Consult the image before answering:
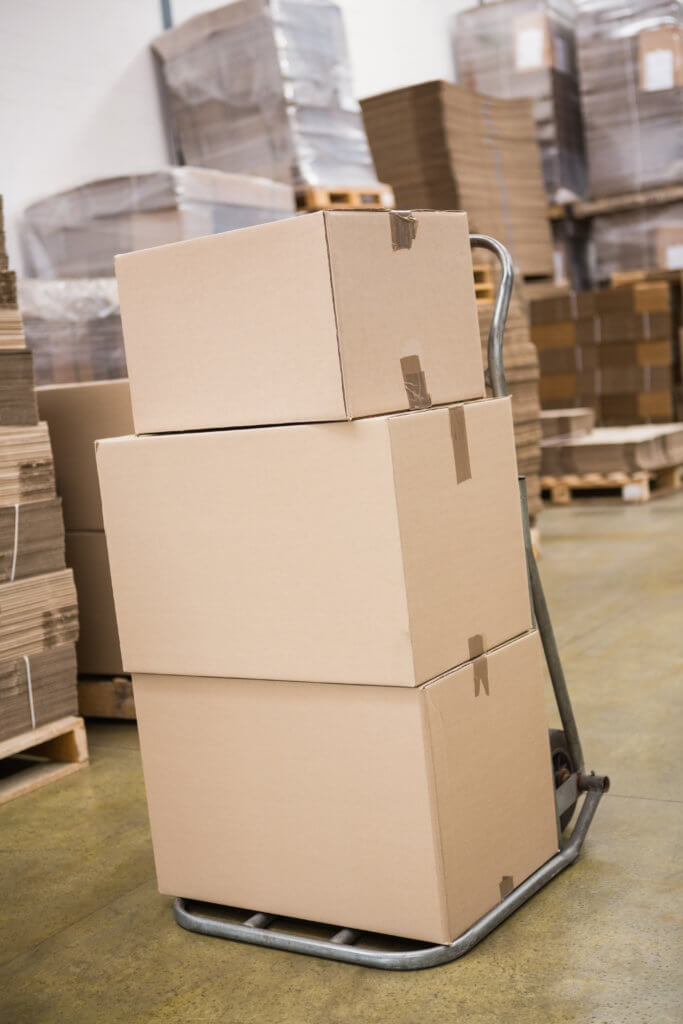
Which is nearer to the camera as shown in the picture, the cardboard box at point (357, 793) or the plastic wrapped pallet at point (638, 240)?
the cardboard box at point (357, 793)

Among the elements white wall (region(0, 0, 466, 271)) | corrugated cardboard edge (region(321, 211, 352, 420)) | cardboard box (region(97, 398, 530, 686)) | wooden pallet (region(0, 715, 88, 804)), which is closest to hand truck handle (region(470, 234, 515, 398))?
cardboard box (region(97, 398, 530, 686))

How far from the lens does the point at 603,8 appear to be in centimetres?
978

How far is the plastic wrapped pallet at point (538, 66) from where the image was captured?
9.84 m

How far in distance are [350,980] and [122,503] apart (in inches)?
41.2

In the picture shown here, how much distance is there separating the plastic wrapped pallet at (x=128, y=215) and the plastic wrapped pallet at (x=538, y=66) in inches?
181

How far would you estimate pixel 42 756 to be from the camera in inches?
152

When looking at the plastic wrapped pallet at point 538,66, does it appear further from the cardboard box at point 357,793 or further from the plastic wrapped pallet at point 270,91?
the cardboard box at point 357,793

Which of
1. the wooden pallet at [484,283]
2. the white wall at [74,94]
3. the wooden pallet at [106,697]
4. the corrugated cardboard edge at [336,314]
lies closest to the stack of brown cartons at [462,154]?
the wooden pallet at [484,283]

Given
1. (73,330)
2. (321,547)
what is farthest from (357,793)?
(73,330)

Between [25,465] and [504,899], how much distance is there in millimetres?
1984

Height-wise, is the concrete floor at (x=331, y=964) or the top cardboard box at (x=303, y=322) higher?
the top cardboard box at (x=303, y=322)

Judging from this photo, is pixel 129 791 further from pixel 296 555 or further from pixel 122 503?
pixel 296 555

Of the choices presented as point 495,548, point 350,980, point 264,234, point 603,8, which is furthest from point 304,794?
point 603,8

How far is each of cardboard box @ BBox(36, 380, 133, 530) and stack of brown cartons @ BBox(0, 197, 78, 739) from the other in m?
0.38
